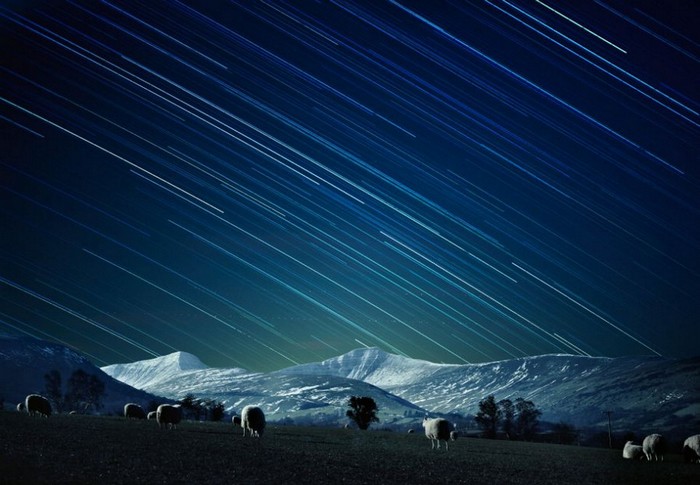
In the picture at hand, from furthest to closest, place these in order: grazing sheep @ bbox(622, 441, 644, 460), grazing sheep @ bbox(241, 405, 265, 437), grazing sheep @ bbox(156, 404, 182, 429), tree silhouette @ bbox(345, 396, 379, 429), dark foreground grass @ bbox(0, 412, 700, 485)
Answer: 1. tree silhouette @ bbox(345, 396, 379, 429)
2. grazing sheep @ bbox(622, 441, 644, 460)
3. grazing sheep @ bbox(156, 404, 182, 429)
4. grazing sheep @ bbox(241, 405, 265, 437)
5. dark foreground grass @ bbox(0, 412, 700, 485)

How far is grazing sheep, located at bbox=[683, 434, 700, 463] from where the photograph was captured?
51125 mm

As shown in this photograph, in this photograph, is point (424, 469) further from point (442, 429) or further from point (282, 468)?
point (442, 429)

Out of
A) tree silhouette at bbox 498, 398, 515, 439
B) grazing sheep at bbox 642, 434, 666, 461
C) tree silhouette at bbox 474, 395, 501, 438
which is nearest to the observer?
grazing sheep at bbox 642, 434, 666, 461

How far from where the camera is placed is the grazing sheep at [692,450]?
5112cm

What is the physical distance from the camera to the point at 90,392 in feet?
636

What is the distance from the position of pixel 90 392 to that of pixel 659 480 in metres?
198

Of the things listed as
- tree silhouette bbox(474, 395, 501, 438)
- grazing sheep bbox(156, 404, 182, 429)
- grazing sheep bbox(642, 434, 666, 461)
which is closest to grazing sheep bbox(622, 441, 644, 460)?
grazing sheep bbox(642, 434, 666, 461)

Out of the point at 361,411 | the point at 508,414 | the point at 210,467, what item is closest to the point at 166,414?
the point at 210,467

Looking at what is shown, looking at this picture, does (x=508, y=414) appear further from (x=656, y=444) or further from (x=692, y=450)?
(x=692, y=450)

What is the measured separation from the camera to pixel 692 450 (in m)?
51.9

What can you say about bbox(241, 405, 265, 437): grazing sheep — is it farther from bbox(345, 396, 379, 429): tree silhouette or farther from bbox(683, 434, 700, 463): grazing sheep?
bbox(345, 396, 379, 429): tree silhouette

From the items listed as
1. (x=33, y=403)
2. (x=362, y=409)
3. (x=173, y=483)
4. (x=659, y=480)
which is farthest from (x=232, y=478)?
(x=362, y=409)

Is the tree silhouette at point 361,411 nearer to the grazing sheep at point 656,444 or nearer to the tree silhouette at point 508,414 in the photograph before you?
the tree silhouette at point 508,414

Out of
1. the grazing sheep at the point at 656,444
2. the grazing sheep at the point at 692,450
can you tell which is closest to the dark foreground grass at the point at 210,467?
the grazing sheep at the point at 692,450
